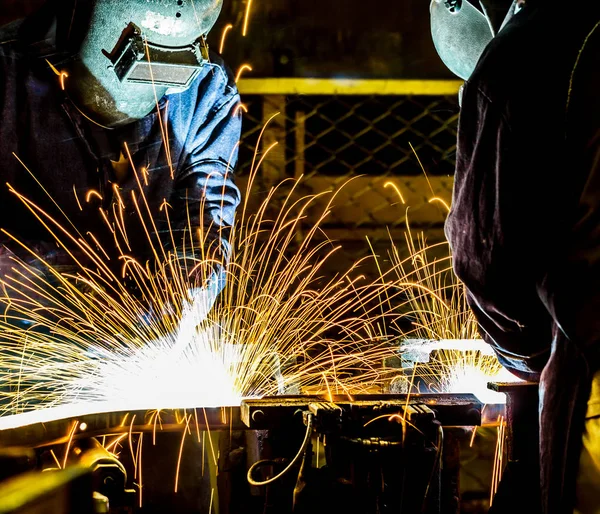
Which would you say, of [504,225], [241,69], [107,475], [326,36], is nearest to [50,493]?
[107,475]

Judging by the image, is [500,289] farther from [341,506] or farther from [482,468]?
[482,468]

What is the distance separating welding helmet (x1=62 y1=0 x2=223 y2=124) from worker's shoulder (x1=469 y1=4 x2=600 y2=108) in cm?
103

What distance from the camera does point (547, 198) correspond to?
3.78 feet

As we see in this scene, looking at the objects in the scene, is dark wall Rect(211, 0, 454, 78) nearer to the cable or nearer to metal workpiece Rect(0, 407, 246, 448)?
metal workpiece Rect(0, 407, 246, 448)

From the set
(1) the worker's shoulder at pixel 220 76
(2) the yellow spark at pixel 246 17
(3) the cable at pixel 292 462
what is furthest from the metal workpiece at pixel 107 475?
(2) the yellow spark at pixel 246 17

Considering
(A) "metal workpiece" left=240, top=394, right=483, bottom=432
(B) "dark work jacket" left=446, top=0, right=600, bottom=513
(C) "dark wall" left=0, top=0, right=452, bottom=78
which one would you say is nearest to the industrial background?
(C) "dark wall" left=0, top=0, right=452, bottom=78

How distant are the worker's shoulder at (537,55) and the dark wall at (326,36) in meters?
2.18

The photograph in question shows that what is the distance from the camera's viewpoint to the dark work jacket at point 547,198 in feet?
3.66

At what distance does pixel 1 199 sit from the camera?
84.4 inches

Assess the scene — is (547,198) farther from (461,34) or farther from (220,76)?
(220,76)

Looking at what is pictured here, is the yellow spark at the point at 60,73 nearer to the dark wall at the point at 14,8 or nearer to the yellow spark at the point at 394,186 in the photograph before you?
the dark wall at the point at 14,8

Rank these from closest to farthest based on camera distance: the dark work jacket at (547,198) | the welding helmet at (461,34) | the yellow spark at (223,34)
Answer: the dark work jacket at (547,198)
the welding helmet at (461,34)
the yellow spark at (223,34)

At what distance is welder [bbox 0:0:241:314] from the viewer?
2021 mm

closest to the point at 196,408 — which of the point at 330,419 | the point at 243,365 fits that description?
the point at 330,419
